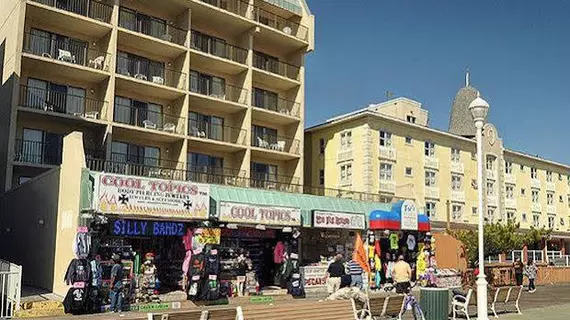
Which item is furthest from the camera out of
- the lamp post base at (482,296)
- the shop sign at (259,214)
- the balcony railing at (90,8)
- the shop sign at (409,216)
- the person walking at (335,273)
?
the shop sign at (409,216)

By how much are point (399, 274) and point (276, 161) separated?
69.3 feet

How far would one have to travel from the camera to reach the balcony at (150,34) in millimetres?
30469

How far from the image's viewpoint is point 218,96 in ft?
115

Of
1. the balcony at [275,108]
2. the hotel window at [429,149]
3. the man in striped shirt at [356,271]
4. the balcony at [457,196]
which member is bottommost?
the man in striped shirt at [356,271]

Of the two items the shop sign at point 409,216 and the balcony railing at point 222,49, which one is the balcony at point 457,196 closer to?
the shop sign at point 409,216

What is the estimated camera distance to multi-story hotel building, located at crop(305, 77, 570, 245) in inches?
1626

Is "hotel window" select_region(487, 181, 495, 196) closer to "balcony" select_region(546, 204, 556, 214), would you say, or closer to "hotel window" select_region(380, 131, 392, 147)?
"balcony" select_region(546, 204, 556, 214)

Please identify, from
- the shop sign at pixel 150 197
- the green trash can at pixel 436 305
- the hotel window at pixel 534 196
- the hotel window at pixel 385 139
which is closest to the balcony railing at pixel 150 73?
the shop sign at pixel 150 197

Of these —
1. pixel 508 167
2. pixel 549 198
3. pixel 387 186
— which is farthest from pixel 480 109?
pixel 549 198

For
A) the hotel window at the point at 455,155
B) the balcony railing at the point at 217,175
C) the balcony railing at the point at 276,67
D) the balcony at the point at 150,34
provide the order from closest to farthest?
the balcony at the point at 150,34, the balcony railing at the point at 217,175, the balcony railing at the point at 276,67, the hotel window at the point at 455,155

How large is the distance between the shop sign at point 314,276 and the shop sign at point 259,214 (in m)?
2.48

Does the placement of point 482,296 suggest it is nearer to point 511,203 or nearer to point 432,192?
point 432,192

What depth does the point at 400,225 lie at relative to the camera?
3088cm

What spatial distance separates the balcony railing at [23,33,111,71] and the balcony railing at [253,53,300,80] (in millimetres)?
10369
